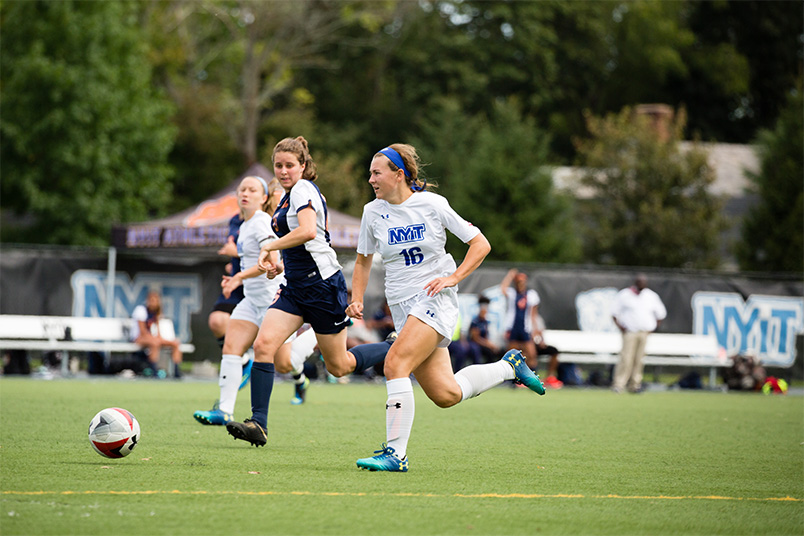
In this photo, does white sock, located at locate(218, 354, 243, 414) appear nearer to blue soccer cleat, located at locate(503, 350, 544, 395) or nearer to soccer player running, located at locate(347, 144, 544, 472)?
soccer player running, located at locate(347, 144, 544, 472)

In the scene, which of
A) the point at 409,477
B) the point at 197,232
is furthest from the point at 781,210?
the point at 409,477

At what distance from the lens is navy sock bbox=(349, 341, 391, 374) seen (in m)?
8.23

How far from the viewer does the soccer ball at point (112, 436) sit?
6.74 metres

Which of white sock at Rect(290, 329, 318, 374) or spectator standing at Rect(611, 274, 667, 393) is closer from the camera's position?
white sock at Rect(290, 329, 318, 374)

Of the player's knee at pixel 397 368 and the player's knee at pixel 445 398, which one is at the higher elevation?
the player's knee at pixel 397 368

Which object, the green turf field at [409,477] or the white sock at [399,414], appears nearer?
the green turf field at [409,477]

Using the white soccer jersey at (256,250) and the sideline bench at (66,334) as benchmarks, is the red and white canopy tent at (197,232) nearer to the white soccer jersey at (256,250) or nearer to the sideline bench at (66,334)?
the sideline bench at (66,334)

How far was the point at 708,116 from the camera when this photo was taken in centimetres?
5494

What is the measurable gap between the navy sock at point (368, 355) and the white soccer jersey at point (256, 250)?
4.89ft

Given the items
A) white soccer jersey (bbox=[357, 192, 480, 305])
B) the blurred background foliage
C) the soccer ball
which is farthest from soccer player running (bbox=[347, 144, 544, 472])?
the blurred background foliage

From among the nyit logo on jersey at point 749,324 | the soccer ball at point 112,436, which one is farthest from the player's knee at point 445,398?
the nyit logo on jersey at point 749,324

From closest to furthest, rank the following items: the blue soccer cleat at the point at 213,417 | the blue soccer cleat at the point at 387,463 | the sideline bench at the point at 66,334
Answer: the blue soccer cleat at the point at 387,463 → the blue soccer cleat at the point at 213,417 → the sideline bench at the point at 66,334

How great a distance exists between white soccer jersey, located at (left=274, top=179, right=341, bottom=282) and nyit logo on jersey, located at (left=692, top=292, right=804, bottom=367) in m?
15.8

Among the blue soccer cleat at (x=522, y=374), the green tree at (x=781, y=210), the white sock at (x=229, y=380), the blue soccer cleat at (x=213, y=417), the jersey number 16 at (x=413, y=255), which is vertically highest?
the green tree at (x=781, y=210)
